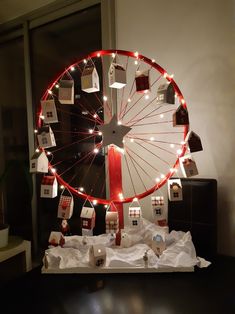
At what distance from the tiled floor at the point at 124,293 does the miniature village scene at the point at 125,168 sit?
0.18 feet

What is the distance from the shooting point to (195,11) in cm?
146

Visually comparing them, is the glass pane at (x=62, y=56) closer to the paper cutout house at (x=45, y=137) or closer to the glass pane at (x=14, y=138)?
the glass pane at (x=14, y=138)

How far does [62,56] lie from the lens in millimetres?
2182

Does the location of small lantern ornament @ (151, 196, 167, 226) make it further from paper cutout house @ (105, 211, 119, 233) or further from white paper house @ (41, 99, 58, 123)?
white paper house @ (41, 99, 58, 123)

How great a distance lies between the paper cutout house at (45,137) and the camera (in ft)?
4.20

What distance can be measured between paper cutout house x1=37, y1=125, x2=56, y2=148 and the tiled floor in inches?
22.7

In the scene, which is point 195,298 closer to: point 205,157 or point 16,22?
point 205,157

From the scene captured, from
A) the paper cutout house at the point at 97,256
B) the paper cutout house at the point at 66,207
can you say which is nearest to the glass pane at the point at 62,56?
the paper cutout house at the point at 66,207

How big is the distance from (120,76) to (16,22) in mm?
1609

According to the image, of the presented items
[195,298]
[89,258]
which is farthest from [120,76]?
[195,298]

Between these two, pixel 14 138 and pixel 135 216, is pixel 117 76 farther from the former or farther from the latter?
pixel 14 138

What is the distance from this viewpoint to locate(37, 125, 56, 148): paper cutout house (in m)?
1.28

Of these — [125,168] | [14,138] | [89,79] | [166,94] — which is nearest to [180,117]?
[166,94]

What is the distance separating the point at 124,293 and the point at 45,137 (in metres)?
0.74
